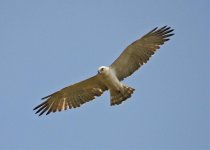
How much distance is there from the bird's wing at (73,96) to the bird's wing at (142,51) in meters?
0.73

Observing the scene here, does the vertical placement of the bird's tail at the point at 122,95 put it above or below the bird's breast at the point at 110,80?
below

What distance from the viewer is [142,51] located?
1054 inches

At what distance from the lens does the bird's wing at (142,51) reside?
26.7 metres

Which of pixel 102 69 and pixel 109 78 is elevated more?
pixel 102 69

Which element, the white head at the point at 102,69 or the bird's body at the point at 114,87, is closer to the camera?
the white head at the point at 102,69

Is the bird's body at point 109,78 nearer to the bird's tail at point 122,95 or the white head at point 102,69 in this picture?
the white head at point 102,69

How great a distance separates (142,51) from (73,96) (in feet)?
8.06

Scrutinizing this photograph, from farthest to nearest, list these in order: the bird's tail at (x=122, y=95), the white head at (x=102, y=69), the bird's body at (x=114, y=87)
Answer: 1. the bird's tail at (x=122, y=95)
2. the bird's body at (x=114, y=87)
3. the white head at (x=102, y=69)

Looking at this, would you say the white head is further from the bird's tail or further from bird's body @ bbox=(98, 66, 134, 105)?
the bird's tail

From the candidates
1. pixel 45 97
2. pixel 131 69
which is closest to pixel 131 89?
pixel 131 69

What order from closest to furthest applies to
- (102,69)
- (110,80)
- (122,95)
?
1. (102,69)
2. (110,80)
3. (122,95)

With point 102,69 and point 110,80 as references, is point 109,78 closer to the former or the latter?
point 110,80

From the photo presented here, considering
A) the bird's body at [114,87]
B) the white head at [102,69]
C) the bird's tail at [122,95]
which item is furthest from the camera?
the bird's tail at [122,95]

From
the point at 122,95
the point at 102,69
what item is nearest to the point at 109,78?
the point at 102,69
